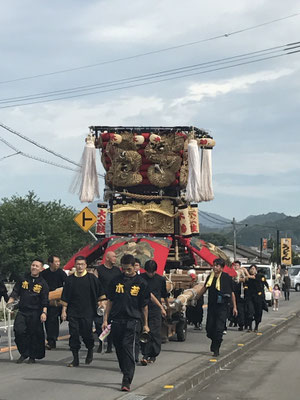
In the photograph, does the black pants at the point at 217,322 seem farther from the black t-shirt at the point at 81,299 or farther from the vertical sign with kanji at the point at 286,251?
the vertical sign with kanji at the point at 286,251

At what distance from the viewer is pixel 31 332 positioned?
12195 mm

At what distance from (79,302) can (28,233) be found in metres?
53.9

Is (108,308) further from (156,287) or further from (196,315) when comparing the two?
(196,315)

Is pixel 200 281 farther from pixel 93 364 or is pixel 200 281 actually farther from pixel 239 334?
pixel 93 364

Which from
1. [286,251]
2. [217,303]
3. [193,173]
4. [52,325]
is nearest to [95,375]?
[217,303]

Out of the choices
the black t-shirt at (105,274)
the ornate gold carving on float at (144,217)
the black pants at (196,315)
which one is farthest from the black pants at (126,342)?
the black pants at (196,315)

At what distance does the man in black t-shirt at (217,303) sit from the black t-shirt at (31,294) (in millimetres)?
2972

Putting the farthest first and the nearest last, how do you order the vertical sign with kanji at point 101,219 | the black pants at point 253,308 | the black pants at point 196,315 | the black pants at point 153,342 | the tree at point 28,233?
the tree at point 28,233 → the black pants at point 196,315 → the vertical sign with kanji at point 101,219 → the black pants at point 253,308 → the black pants at point 153,342

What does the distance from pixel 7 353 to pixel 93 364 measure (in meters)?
2.32

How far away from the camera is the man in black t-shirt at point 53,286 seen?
13688mm

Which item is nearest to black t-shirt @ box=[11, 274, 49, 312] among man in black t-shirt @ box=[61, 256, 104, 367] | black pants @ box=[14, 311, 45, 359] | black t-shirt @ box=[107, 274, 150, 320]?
black pants @ box=[14, 311, 45, 359]

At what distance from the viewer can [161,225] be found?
1769 centimetres

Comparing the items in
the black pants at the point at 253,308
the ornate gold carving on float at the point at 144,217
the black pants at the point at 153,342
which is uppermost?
the ornate gold carving on float at the point at 144,217

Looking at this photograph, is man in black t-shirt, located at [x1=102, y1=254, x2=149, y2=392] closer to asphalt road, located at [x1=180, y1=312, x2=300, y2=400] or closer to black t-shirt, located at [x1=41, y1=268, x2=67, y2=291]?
asphalt road, located at [x1=180, y1=312, x2=300, y2=400]
